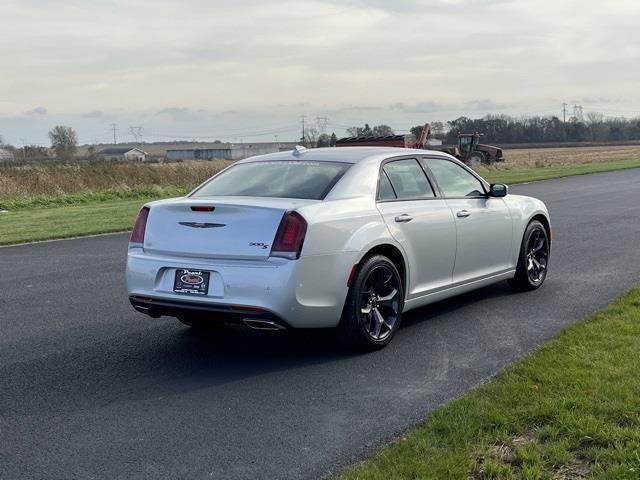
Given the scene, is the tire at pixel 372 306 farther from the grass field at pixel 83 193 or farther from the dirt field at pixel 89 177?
the dirt field at pixel 89 177

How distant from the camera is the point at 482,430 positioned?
4.04 m

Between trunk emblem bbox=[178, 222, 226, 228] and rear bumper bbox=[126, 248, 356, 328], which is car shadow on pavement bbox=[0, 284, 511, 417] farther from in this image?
trunk emblem bbox=[178, 222, 226, 228]

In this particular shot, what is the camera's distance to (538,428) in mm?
4020

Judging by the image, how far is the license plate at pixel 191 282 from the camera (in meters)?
5.44

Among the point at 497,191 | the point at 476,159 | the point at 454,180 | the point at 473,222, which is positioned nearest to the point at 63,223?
the point at 454,180

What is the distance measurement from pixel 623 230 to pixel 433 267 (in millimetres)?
7631

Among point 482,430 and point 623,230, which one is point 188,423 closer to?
point 482,430

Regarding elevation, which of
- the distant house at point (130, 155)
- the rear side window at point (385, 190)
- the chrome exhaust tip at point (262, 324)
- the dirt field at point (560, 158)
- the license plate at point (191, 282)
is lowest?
the dirt field at point (560, 158)

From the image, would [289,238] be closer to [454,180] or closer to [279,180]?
[279,180]

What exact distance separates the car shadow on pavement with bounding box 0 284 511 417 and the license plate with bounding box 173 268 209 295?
1.84 ft

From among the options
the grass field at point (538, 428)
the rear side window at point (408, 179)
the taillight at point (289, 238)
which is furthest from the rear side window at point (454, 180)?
the grass field at point (538, 428)

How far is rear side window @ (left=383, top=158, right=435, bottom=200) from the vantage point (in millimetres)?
6535

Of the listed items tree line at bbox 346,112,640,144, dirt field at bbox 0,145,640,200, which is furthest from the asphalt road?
tree line at bbox 346,112,640,144

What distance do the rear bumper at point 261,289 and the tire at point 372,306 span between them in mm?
120
